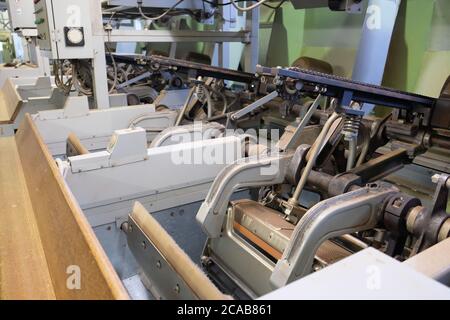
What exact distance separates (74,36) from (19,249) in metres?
1.44

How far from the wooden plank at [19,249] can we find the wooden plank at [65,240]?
0.02 m

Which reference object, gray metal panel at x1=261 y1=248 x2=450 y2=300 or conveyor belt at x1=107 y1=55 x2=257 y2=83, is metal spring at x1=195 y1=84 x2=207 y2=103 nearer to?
conveyor belt at x1=107 y1=55 x2=257 y2=83

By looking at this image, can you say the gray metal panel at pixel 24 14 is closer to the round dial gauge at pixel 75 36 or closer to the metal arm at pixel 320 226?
the round dial gauge at pixel 75 36

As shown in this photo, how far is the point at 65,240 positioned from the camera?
85 cm

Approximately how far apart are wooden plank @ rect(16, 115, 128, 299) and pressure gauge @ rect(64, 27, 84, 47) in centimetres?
88

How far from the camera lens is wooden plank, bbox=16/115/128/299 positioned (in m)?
0.65

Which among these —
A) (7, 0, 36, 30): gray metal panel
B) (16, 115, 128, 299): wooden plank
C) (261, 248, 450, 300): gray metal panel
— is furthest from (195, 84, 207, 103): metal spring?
(7, 0, 36, 30): gray metal panel

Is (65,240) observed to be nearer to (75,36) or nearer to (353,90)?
(353,90)

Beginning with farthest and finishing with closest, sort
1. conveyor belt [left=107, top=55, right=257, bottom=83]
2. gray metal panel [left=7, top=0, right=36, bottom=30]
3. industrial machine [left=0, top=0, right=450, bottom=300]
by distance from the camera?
gray metal panel [left=7, top=0, right=36, bottom=30] < conveyor belt [left=107, top=55, right=257, bottom=83] < industrial machine [left=0, top=0, right=450, bottom=300]

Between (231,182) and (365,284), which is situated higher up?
(365,284)

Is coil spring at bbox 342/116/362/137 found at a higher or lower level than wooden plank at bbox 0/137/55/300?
higher

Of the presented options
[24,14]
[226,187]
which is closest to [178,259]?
[226,187]

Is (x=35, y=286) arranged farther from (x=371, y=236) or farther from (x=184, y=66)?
(x=184, y=66)
